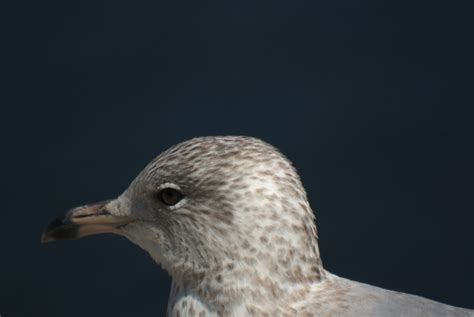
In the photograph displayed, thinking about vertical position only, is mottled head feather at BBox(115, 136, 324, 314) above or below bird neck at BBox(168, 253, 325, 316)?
above

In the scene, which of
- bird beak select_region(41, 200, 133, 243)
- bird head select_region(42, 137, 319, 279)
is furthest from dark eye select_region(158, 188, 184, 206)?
bird beak select_region(41, 200, 133, 243)

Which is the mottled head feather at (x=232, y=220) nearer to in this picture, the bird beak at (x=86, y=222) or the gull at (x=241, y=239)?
the gull at (x=241, y=239)

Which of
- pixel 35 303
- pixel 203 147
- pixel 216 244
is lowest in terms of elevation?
pixel 35 303

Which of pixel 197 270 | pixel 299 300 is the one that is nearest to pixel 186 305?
pixel 197 270

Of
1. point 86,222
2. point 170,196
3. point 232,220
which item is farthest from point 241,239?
point 86,222

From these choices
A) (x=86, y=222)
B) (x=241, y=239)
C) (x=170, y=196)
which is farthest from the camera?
(x=86, y=222)

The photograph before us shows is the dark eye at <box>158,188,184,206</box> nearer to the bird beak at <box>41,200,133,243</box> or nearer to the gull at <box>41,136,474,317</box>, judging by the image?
the gull at <box>41,136,474,317</box>

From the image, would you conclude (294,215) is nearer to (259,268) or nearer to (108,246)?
(259,268)

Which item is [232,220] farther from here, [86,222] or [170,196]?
[86,222]
